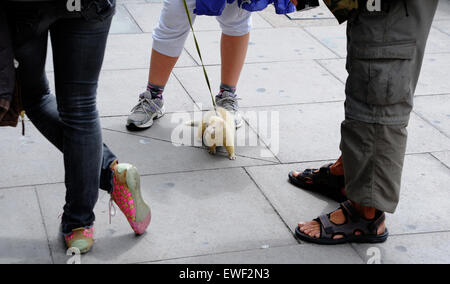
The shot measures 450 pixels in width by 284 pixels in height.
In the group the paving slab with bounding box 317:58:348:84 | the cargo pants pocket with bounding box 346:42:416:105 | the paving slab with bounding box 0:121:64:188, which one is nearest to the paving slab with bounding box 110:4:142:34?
the paving slab with bounding box 317:58:348:84

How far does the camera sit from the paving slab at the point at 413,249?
315 cm

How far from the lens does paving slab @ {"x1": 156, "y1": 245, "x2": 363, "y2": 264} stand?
307cm

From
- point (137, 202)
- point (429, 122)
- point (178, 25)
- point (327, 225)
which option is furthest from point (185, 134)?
point (429, 122)

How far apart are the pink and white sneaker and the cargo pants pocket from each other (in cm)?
109

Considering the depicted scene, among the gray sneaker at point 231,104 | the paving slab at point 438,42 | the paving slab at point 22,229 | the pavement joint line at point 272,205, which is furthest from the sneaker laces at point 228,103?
the paving slab at point 438,42

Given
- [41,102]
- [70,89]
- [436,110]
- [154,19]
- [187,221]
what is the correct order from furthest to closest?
[154,19] < [436,110] < [187,221] < [41,102] < [70,89]

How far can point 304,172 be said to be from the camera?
374 cm

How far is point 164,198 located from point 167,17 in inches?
46.6

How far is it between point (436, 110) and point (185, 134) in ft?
5.82

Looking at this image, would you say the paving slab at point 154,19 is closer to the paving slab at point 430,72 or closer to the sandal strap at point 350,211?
the paving slab at point 430,72

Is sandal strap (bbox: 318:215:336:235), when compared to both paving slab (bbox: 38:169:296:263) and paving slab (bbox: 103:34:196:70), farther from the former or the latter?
paving slab (bbox: 103:34:196:70)

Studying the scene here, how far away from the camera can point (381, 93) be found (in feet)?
9.65

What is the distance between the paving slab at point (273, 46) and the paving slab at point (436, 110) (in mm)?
1053

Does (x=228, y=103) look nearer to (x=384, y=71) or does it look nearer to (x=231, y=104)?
(x=231, y=104)
